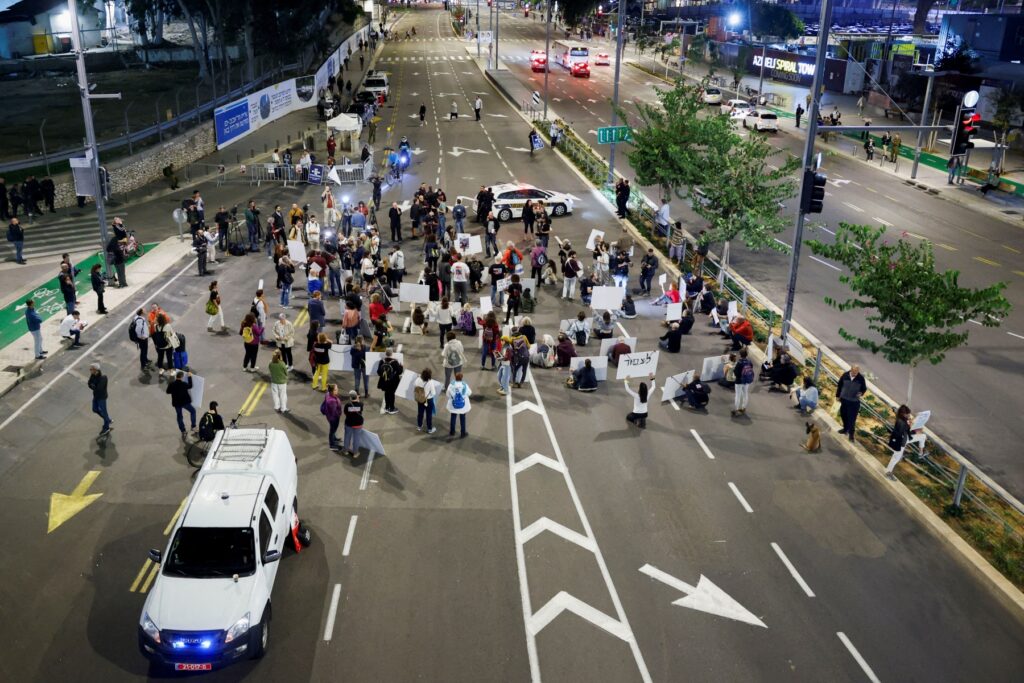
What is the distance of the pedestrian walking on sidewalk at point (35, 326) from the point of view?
20.8 m

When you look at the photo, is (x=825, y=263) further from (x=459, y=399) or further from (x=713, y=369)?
(x=459, y=399)

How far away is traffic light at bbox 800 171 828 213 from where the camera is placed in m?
20.4

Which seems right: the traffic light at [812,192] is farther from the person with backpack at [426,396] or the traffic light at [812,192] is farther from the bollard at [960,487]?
the person with backpack at [426,396]

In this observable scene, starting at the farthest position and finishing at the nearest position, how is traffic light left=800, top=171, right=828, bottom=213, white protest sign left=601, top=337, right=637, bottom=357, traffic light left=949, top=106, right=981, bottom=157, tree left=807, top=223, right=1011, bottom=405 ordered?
traffic light left=949, top=106, right=981, bottom=157
white protest sign left=601, top=337, right=637, bottom=357
traffic light left=800, top=171, right=828, bottom=213
tree left=807, top=223, right=1011, bottom=405

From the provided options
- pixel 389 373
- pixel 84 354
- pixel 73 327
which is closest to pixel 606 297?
pixel 389 373

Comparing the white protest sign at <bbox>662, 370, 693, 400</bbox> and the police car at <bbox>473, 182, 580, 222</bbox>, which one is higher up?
the police car at <bbox>473, 182, 580, 222</bbox>

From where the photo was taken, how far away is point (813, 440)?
18141 mm

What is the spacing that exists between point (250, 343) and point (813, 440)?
13.3 metres

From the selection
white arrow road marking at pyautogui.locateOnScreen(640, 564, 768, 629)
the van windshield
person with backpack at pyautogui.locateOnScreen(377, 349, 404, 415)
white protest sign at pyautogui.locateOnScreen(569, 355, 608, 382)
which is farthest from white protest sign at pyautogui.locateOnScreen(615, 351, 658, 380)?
the van windshield

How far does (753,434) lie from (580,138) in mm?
39372

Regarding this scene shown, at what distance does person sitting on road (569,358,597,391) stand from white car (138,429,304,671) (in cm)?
898

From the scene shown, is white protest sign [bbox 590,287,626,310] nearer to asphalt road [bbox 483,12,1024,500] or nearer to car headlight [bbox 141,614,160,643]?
asphalt road [bbox 483,12,1024,500]

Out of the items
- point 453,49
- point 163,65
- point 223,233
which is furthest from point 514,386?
point 453,49

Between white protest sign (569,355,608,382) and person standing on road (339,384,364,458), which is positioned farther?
white protest sign (569,355,608,382)
